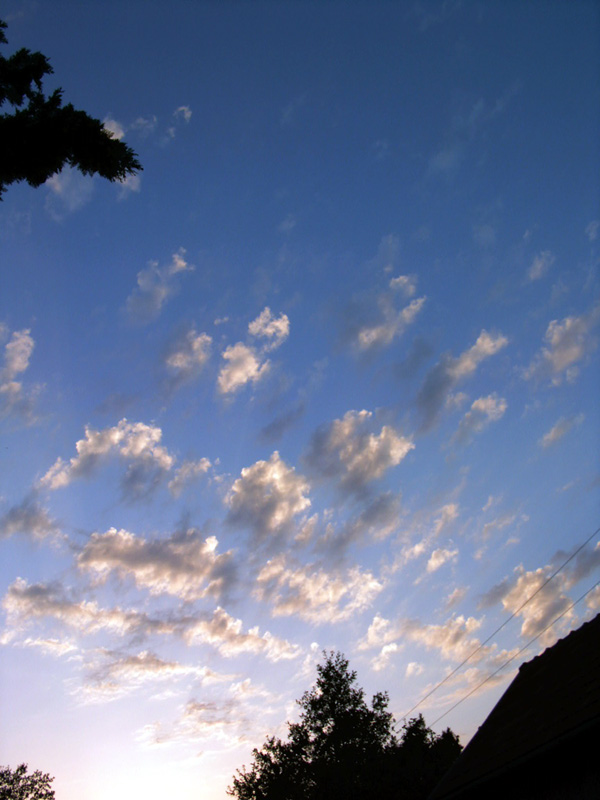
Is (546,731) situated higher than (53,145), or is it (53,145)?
(53,145)

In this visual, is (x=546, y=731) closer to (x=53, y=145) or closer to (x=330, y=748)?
(x=53, y=145)

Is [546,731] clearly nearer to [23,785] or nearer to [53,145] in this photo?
[53,145]

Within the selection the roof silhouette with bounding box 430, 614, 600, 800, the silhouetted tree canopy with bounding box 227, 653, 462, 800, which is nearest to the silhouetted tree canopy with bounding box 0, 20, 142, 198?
the roof silhouette with bounding box 430, 614, 600, 800

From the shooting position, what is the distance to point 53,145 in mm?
9797

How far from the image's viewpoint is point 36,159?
388 inches

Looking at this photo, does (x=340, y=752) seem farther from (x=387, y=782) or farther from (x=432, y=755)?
(x=387, y=782)

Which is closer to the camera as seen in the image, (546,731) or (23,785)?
(546,731)

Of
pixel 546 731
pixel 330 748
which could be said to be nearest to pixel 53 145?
pixel 546 731

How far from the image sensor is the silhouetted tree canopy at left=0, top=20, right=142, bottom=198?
9.61 metres

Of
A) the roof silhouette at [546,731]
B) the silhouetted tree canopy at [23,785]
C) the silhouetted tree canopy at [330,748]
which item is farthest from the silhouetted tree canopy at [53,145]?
the silhouetted tree canopy at [23,785]

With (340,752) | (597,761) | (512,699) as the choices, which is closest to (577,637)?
(512,699)

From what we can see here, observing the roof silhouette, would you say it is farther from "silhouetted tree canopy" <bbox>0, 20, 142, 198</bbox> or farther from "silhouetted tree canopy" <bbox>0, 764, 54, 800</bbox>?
"silhouetted tree canopy" <bbox>0, 764, 54, 800</bbox>

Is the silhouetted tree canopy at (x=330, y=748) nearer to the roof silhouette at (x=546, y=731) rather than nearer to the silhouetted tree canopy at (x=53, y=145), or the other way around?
the roof silhouette at (x=546, y=731)

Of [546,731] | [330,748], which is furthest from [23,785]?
[546,731]
